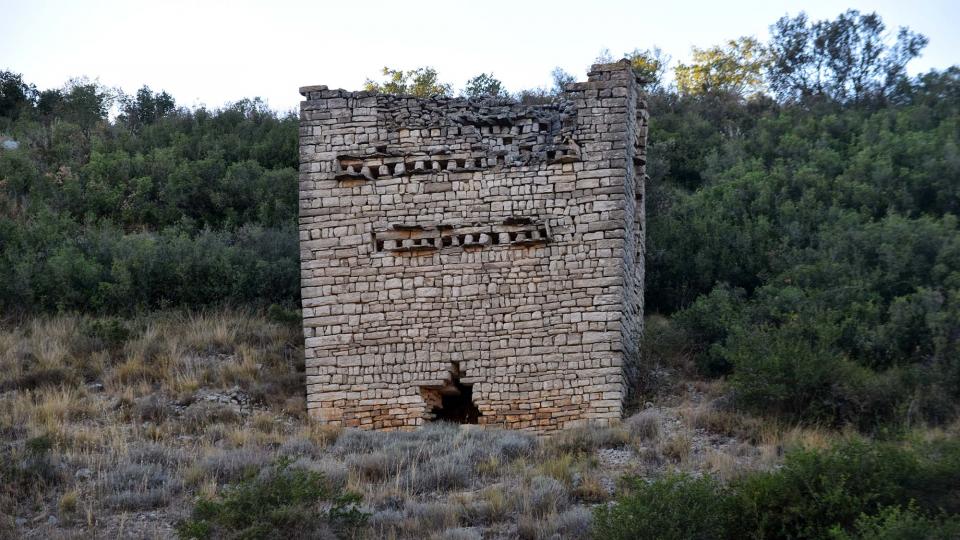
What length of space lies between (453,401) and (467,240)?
1.86 metres

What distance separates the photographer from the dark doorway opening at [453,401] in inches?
603

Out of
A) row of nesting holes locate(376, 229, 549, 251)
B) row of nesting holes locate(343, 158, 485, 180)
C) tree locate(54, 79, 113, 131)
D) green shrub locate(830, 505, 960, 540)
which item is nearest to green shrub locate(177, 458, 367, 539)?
green shrub locate(830, 505, 960, 540)

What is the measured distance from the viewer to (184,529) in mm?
10891

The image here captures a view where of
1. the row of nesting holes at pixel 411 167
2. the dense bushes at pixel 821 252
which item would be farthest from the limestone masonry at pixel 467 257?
the dense bushes at pixel 821 252

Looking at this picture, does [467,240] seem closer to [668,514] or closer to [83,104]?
[668,514]

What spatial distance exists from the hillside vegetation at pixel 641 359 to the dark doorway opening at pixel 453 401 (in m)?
0.85

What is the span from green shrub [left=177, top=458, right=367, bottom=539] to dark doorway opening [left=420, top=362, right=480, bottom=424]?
11.9ft

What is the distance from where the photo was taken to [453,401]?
15.8m

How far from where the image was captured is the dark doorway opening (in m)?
15.3

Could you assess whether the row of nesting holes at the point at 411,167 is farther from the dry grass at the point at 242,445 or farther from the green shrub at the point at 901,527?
the green shrub at the point at 901,527

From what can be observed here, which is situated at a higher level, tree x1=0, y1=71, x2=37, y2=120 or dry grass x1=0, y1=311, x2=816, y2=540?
tree x1=0, y1=71, x2=37, y2=120

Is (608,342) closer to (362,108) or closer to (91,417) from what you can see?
(362,108)

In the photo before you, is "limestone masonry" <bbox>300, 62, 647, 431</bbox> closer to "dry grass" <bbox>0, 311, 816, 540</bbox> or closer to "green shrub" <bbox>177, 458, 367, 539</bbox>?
"dry grass" <bbox>0, 311, 816, 540</bbox>

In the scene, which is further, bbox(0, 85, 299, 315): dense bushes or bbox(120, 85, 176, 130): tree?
bbox(120, 85, 176, 130): tree
